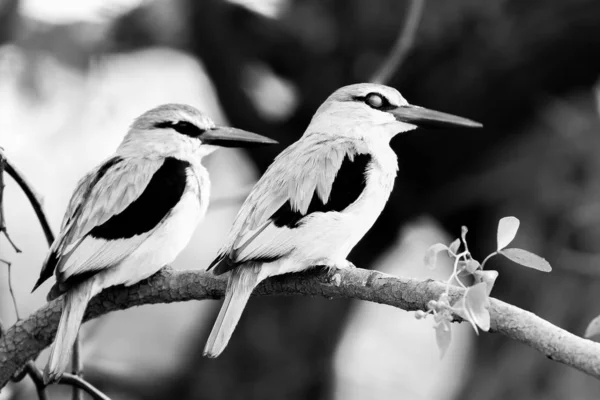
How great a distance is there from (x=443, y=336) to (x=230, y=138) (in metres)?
1.48

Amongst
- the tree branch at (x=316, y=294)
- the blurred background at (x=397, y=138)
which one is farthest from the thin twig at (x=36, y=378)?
the blurred background at (x=397, y=138)

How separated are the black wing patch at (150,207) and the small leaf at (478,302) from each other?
1.50m

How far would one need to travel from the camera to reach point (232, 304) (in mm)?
2656

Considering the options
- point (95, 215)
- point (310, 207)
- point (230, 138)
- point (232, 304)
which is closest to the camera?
point (232, 304)

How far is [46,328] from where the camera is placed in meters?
2.95

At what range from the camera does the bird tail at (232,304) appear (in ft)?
8.45

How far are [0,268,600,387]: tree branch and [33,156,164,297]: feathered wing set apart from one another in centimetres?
14

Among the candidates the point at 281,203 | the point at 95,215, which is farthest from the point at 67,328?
the point at 281,203

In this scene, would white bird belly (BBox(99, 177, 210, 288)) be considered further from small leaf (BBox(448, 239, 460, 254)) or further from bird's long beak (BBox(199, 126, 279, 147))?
small leaf (BBox(448, 239, 460, 254))

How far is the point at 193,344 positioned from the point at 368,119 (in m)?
4.13

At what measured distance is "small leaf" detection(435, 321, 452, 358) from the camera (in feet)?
6.66

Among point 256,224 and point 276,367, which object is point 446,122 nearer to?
point 256,224

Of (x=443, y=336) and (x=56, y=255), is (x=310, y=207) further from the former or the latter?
(x=443, y=336)

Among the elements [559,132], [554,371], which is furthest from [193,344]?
[559,132]
